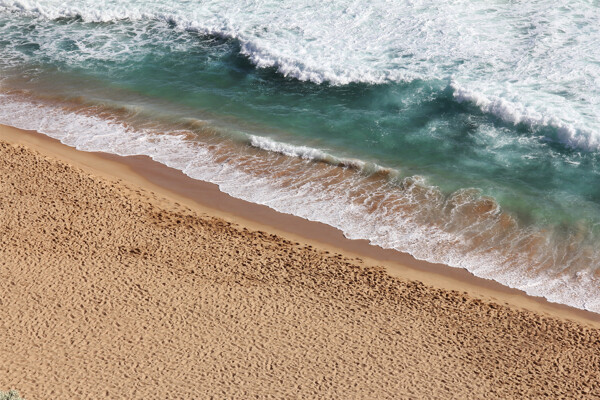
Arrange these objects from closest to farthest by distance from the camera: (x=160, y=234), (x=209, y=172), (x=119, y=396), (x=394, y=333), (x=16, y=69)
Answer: (x=119, y=396)
(x=394, y=333)
(x=160, y=234)
(x=209, y=172)
(x=16, y=69)

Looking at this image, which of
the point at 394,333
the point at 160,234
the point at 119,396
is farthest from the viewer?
the point at 160,234

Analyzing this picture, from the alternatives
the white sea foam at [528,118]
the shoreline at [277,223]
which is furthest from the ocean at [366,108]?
the shoreline at [277,223]

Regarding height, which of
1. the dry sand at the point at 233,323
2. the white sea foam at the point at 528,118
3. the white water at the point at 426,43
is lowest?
the dry sand at the point at 233,323

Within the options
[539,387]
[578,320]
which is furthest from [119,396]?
[578,320]

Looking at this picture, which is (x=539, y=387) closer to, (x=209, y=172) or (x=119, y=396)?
(x=119, y=396)

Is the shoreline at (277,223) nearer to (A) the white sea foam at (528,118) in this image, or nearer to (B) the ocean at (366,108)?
(B) the ocean at (366,108)

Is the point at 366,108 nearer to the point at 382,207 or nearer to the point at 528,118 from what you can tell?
the point at 528,118
